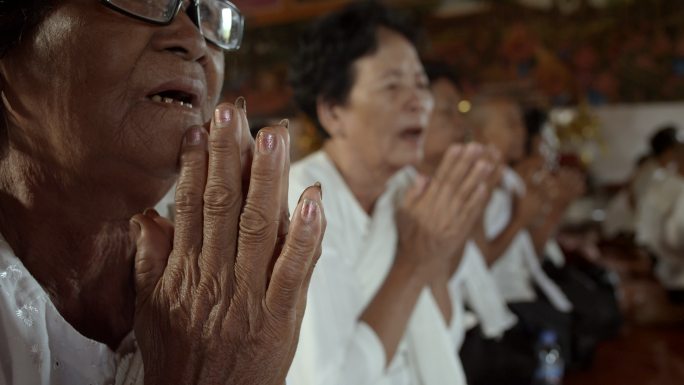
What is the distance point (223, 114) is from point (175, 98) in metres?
0.13

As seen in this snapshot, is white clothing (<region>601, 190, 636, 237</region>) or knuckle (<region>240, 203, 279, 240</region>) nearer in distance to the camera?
knuckle (<region>240, 203, 279, 240</region>)

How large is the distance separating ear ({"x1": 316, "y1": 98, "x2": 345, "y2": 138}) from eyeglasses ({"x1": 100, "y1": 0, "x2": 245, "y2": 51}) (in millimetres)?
589

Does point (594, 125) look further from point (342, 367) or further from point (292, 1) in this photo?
point (342, 367)

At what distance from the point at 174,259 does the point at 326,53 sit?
889mm

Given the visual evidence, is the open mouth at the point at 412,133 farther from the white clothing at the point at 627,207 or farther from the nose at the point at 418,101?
the white clothing at the point at 627,207

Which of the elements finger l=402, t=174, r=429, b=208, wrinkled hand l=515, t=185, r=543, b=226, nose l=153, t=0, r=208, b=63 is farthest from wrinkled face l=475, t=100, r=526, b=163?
nose l=153, t=0, r=208, b=63

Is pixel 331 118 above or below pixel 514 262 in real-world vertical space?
above

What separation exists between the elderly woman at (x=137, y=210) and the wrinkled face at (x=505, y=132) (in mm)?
2410

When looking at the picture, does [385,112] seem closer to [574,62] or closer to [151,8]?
[151,8]

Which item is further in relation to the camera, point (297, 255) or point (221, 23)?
point (221, 23)

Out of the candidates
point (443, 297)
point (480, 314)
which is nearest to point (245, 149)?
point (443, 297)

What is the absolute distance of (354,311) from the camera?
1.08 metres

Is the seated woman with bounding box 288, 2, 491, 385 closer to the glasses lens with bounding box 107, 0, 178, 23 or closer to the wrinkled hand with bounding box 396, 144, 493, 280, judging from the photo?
the wrinkled hand with bounding box 396, 144, 493, 280

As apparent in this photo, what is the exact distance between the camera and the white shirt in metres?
3.70
